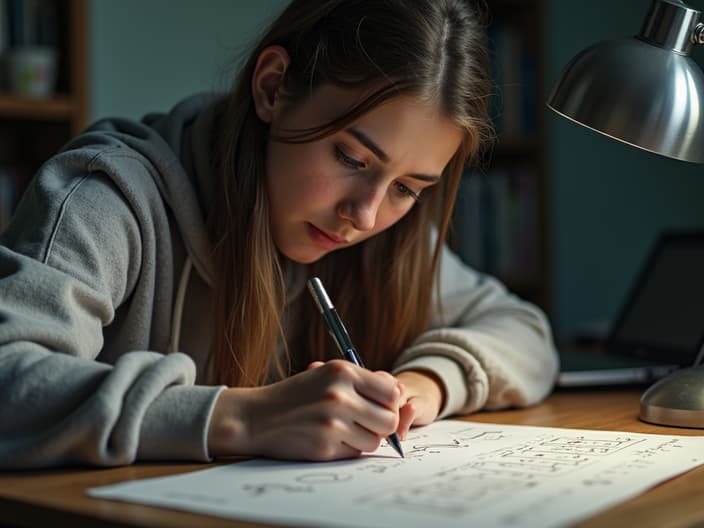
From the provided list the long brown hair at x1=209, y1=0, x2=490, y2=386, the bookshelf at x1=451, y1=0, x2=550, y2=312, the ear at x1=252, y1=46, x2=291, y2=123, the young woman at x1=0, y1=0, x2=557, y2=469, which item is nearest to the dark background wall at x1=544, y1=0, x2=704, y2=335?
the bookshelf at x1=451, y1=0, x2=550, y2=312

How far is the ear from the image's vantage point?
1084mm

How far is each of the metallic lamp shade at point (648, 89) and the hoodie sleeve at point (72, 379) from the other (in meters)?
0.45

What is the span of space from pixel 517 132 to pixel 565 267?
18.0 inches

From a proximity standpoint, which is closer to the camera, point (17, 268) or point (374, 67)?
point (17, 268)

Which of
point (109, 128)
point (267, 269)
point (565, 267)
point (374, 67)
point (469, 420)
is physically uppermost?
point (374, 67)

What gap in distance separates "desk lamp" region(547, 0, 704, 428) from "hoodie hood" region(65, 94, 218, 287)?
42 cm

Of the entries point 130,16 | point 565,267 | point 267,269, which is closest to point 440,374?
point 267,269

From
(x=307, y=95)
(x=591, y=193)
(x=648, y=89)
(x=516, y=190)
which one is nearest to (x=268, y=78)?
(x=307, y=95)

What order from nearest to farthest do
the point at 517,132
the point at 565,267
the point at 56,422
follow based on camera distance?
1. the point at 56,422
2. the point at 517,132
3. the point at 565,267

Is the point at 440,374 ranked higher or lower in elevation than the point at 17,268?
lower

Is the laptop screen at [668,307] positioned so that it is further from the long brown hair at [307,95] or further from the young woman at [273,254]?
the long brown hair at [307,95]

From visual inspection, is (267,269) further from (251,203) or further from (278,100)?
(278,100)

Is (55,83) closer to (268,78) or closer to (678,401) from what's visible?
(268,78)

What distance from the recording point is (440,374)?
1.06 meters
